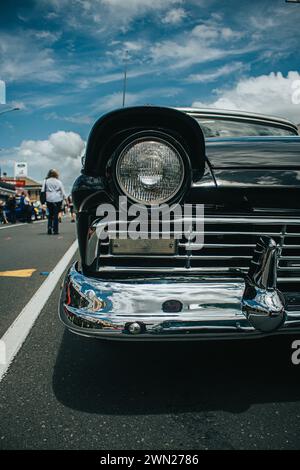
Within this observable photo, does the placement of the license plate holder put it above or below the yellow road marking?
above

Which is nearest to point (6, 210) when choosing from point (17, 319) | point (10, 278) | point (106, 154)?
point (10, 278)

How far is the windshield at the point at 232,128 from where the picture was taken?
3129mm

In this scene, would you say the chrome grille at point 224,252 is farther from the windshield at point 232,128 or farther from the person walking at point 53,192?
the person walking at point 53,192

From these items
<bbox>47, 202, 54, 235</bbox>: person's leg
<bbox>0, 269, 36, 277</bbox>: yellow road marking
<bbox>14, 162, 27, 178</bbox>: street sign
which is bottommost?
<bbox>0, 269, 36, 277</bbox>: yellow road marking

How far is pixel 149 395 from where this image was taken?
5.79 feet

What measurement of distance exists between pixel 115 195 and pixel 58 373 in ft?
3.04

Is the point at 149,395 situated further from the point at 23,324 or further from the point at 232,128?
the point at 232,128

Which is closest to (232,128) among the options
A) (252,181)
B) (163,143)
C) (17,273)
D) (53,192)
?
(252,181)

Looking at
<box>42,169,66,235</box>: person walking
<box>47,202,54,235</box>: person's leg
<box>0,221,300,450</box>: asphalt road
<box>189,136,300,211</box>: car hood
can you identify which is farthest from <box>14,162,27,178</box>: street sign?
<box>189,136,300,211</box>: car hood

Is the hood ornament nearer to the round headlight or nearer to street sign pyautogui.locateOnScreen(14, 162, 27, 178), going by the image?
the round headlight

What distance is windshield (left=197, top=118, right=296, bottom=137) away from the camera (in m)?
3.13

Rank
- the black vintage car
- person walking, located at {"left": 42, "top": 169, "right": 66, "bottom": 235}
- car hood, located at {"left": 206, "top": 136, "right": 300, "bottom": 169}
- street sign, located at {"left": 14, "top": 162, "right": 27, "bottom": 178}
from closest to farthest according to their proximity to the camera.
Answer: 1. the black vintage car
2. car hood, located at {"left": 206, "top": 136, "right": 300, "bottom": 169}
3. person walking, located at {"left": 42, "top": 169, "right": 66, "bottom": 235}
4. street sign, located at {"left": 14, "top": 162, "right": 27, "bottom": 178}

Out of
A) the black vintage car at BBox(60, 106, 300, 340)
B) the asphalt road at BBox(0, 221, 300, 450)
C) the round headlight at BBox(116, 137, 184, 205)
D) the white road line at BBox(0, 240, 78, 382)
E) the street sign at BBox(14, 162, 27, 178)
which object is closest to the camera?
the asphalt road at BBox(0, 221, 300, 450)
